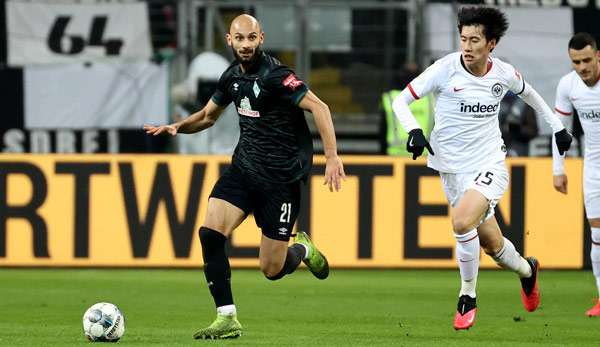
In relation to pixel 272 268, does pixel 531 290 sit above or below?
below

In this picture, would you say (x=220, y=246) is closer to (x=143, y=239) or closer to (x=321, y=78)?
(x=143, y=239)

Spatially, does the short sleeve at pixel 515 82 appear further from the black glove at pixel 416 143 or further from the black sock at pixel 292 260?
the black sock at pixel 292 260

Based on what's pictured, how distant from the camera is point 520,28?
19016mm

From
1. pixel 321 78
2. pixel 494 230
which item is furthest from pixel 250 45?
pixel 321 78

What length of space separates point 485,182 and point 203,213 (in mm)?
6058

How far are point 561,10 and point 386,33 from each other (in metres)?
2.23

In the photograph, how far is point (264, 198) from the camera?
10.5 meters

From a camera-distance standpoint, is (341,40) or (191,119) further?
(341,40)

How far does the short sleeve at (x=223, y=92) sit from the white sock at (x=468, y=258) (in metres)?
1.93

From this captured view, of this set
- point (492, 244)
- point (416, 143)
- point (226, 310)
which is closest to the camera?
point (226, 310)

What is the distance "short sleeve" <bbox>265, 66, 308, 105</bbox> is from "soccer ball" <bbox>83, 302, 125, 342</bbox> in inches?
71.7

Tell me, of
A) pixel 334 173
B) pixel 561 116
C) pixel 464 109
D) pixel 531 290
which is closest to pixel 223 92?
pixel 334 173

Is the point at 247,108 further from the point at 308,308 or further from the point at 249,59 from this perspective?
the point at 308,308

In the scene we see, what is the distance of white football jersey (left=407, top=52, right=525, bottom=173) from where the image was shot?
11.0 m
